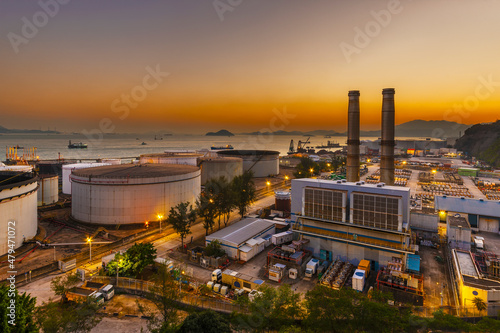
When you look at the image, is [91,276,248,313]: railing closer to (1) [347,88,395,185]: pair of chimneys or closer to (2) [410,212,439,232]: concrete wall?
(2) [410,212,439,232]: concrete wall

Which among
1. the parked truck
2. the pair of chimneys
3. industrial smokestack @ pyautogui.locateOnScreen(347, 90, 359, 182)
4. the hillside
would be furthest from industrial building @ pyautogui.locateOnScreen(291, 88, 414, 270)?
the hillside

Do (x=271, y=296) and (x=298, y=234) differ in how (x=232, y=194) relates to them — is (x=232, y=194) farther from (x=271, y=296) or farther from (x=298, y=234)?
(x=271, y=296)

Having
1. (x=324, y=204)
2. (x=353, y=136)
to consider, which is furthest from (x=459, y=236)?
(x=353, y=136)

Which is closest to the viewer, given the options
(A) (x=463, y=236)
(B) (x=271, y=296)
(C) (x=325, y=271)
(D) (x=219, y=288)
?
(B) (x=271, y=296)

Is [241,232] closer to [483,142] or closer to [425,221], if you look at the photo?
[425,221]

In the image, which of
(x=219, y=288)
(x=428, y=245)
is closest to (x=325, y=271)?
(x=219, y=288)

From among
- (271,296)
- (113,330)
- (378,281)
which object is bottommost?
(113,330)
